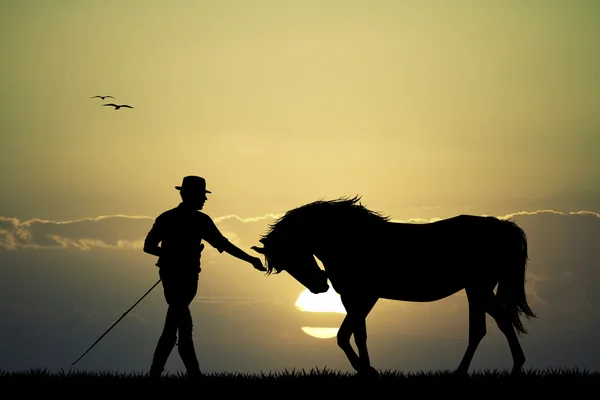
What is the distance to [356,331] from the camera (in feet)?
38.7

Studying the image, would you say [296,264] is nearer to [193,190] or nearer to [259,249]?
[259,249]

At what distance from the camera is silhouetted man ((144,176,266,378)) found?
35.2 feet

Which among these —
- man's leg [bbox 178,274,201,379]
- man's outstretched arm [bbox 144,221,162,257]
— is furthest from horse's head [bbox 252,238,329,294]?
man's outstretched arm [bbox 144,221,162,257]

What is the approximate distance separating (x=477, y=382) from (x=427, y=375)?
3.15 feet

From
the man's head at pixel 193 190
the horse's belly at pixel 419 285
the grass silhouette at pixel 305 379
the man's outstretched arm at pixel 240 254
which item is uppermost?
the man's head at pixel 193 190

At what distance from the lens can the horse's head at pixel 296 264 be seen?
38.2ft

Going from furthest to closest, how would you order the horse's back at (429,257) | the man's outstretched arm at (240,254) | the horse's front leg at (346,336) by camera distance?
the horse's back at (429,257)
the horse's front leg at (346,336)
the man's outstretched arm at (240,254)

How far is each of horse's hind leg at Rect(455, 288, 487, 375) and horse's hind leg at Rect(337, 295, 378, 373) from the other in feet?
5.86

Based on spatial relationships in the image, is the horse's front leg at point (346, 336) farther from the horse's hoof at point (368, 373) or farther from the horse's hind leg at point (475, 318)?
the horse's hind leg at point (475, 318)

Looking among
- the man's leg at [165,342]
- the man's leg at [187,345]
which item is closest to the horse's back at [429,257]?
the man's leg at [187,345]

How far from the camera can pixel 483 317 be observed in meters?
12.8

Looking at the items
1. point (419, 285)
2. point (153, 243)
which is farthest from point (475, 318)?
point (153, 243)

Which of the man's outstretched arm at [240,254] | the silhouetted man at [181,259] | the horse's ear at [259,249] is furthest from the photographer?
the horse's ear at [259,249]

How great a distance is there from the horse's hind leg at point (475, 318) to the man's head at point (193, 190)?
4860 mm
